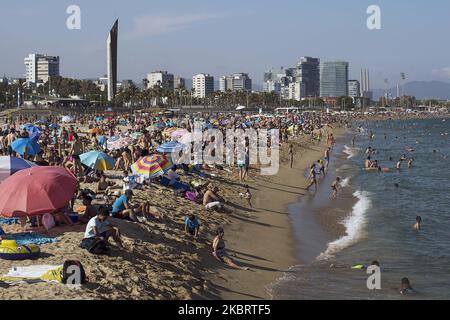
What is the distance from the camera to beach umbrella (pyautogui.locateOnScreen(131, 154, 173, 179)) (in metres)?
15.9

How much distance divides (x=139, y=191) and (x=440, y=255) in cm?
813

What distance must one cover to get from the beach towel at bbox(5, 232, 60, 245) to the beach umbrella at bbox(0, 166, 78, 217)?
680 mm

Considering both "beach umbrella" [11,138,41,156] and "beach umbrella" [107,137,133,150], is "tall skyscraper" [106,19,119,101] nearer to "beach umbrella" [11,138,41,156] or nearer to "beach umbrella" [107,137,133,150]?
"beach umbrella" [107,137,133,150]

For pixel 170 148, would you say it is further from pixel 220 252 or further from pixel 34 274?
pixel 34 274

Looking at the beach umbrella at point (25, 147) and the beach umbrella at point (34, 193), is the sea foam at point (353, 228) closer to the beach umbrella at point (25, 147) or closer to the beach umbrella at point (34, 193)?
the beach umbrella at point (34, 193)

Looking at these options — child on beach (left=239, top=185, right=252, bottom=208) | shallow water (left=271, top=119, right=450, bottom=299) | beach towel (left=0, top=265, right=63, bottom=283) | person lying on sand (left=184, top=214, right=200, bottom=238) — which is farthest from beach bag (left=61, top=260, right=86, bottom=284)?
child on beach (left=239, top=185, right=252, bottom=208)

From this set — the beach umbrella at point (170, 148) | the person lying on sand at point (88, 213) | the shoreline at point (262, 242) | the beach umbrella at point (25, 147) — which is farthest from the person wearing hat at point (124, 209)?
the beach umbrella at point (170, 148)

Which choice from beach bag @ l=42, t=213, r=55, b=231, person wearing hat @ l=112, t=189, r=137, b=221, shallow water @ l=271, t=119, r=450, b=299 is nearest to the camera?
beach bag @ l=42, t=213, r=55, b=231

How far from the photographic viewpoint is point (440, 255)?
14.0 metres

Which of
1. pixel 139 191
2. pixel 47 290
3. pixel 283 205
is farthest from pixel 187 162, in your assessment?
pixel 47 290

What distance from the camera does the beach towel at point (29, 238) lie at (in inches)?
390

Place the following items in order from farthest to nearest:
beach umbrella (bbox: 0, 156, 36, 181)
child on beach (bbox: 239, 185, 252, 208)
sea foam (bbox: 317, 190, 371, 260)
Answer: child on beach (bbox: 239, 185, 252, 208) < sea foam (bbox: 317, 190, 371, 260) < beach umbrella (bbox: 0, 156, 36, 181)

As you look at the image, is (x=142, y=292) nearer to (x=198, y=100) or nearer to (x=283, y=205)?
(x=283, y=205)

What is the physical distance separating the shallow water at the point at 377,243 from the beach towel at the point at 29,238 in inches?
166
